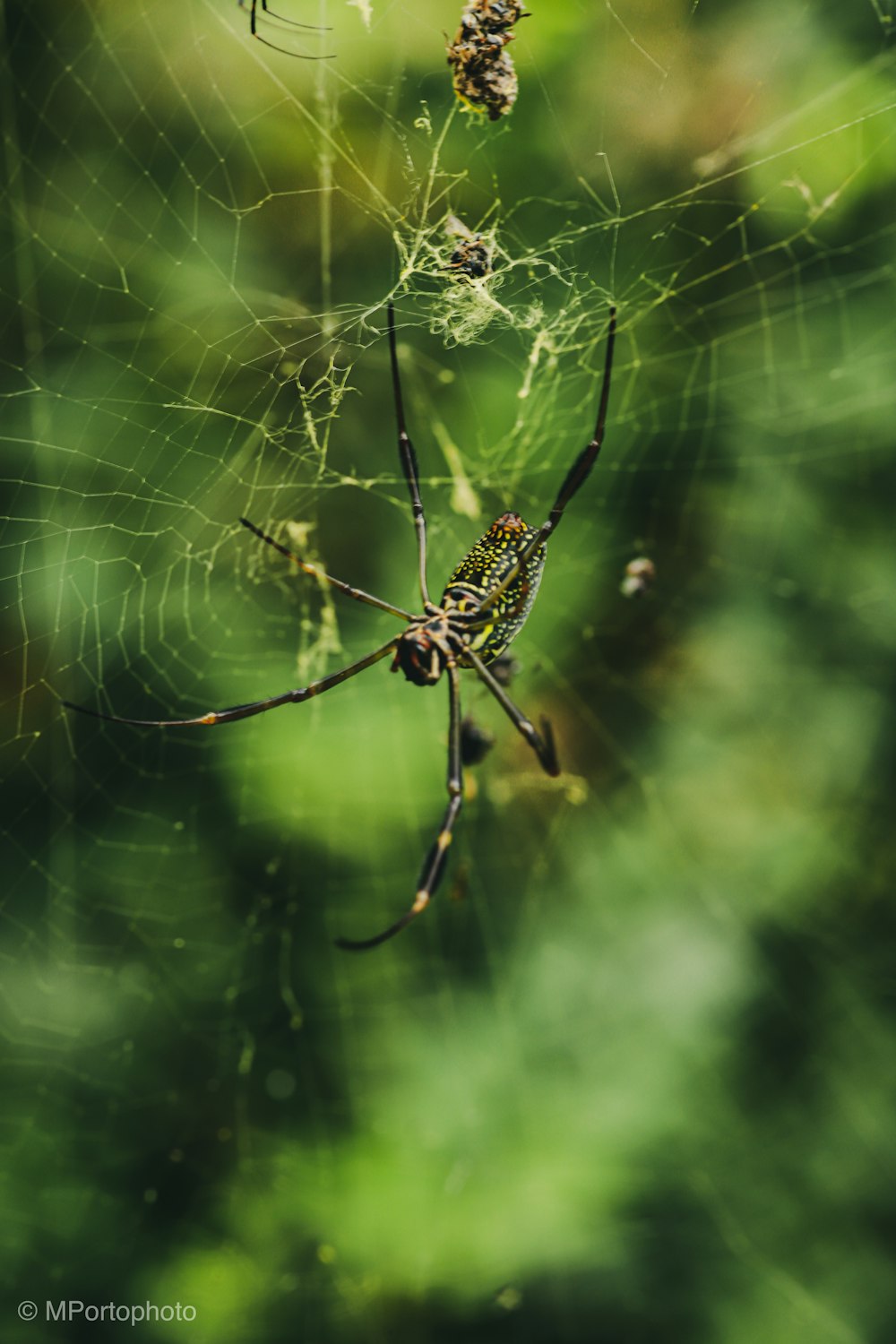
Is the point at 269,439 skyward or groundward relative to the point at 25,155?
groundward

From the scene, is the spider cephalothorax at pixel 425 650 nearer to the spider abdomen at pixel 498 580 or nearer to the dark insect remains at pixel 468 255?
the spider abdomen at pixel 498 580

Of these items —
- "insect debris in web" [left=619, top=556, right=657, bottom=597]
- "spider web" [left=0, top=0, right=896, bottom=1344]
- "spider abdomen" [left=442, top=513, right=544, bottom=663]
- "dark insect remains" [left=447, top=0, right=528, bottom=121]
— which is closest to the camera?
"dark insect remains" [left=447, top=0, right=528, bottom=121]

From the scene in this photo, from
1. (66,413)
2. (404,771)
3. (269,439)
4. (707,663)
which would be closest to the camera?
(269,439)

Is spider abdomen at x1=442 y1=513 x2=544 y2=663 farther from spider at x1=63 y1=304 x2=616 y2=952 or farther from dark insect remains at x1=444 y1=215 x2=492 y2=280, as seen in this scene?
dark insect remains at x1=444 y1=215 x2=492 y2=280

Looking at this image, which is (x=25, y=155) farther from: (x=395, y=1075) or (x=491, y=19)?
(x=395, y=1075)

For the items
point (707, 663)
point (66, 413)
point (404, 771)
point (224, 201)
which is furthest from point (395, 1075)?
point (224, 201)

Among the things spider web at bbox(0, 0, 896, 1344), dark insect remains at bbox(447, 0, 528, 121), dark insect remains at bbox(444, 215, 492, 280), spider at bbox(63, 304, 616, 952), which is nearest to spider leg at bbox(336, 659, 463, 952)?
spider at bbox(63, 304, 616, 952)

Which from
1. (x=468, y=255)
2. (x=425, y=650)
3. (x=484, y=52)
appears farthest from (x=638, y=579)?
(x=484, y=52)
